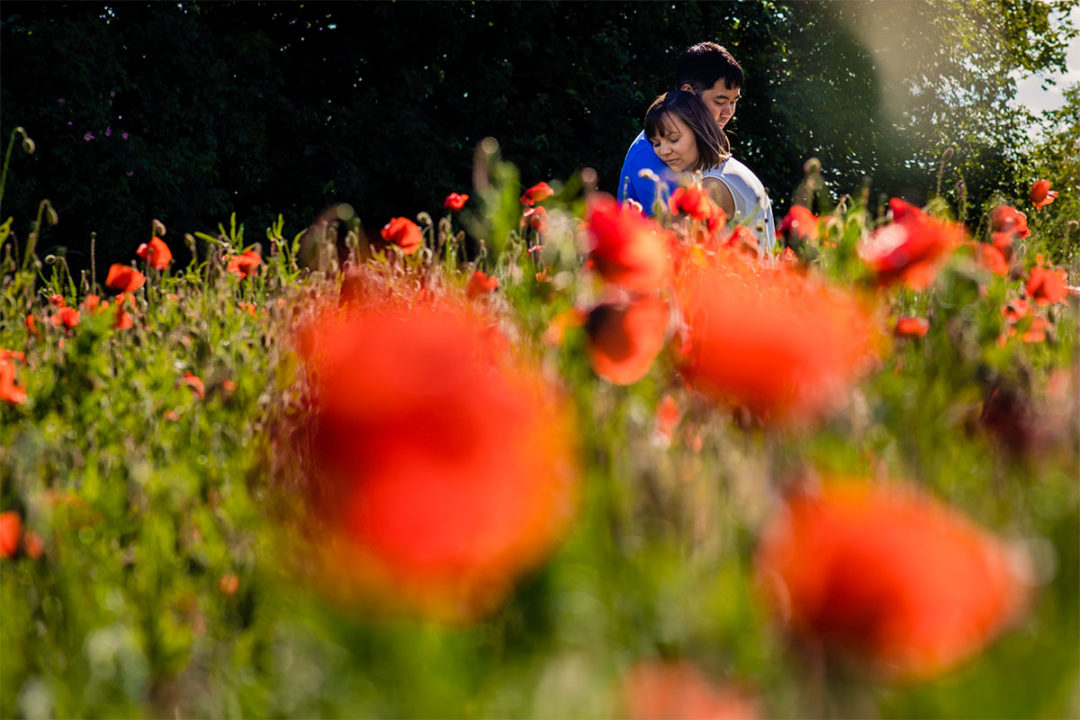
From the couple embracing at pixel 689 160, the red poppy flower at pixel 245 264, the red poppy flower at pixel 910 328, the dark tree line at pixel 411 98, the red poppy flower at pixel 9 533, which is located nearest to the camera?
the red poppy flower at pixel 9 533

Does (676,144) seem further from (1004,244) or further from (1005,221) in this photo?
(1004,244)

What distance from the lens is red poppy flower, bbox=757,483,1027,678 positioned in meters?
0.65

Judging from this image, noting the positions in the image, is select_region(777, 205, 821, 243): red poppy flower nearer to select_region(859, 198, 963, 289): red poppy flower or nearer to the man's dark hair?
select_region(859, 198, 963, 289): red poppy flower

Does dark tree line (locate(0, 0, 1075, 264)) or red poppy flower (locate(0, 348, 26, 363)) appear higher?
dark tree line (locate(0, 0, 1075, 264))

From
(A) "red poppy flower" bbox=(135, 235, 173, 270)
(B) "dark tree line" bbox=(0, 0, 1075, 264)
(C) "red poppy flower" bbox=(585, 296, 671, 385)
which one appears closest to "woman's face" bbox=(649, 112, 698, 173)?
(A) "red poppy flower" bbox=(135, 235, 173, 270)

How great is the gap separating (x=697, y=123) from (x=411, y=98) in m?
8.24

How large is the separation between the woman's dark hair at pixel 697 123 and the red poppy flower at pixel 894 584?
4.04m

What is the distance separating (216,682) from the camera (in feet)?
3.83

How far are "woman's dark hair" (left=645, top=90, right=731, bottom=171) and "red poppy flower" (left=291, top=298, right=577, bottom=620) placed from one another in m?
4.05

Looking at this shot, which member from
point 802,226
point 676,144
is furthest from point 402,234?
point 676,144

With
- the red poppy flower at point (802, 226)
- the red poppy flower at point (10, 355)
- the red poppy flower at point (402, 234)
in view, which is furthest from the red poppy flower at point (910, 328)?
the red poppy flower at point (10, 355)

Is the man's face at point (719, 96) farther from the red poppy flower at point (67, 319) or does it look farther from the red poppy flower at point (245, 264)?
the red poppy flower at point (67, 319)

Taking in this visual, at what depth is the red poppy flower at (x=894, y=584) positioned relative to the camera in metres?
0.65

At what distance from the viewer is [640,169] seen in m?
4.75
